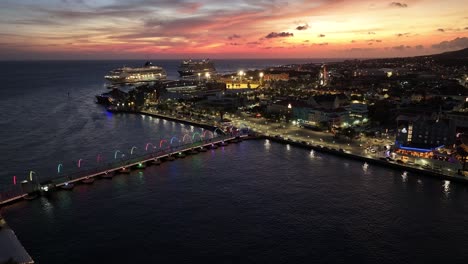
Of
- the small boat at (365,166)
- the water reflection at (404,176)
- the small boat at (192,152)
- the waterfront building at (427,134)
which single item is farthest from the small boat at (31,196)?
the waterfront building at (427,134)

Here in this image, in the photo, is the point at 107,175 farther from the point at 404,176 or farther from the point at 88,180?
the point at 404,176

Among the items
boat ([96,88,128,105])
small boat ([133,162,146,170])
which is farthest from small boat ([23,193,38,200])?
boat ([96,88,128,105])

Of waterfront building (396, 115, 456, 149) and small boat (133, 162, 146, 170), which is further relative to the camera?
waterfront building (396, 115, 456, 149)

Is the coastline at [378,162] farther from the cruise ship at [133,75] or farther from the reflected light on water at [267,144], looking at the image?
the cruise ship at [133,75]

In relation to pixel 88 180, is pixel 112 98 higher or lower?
higher

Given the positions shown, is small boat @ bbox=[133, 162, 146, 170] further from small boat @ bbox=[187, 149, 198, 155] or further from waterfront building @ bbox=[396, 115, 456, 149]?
waterfront building @ bbox=[396, 115, 456, 149]

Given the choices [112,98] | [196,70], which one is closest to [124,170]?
[112,98]
